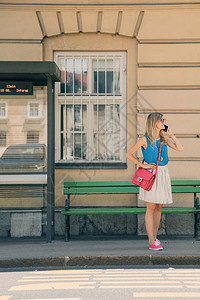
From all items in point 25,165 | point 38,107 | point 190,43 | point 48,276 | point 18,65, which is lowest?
point 48,276

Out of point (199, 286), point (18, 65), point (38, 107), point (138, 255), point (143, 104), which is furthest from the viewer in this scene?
point (143, 104)

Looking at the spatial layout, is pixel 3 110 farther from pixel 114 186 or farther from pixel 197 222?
pixel 197 222

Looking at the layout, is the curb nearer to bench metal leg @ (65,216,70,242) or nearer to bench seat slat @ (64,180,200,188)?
bench metal leg @ (65,216,70,242)

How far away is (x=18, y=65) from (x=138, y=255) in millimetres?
3307

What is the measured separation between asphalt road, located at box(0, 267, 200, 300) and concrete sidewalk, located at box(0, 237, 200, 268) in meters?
0.23

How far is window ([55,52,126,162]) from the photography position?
9305mm

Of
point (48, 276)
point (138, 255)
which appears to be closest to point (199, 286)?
point (138, 255)

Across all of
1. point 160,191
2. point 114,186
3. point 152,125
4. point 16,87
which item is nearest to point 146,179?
point 160,191

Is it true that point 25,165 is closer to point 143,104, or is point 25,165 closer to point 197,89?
point 143,104

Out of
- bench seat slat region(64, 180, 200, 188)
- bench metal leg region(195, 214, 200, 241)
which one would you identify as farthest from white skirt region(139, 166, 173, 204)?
bench seat slat region(64, 180, 200, 188)

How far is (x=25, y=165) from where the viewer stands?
27.5ft

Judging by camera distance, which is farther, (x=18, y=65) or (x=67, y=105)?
(x=67, y=105)

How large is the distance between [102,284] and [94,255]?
1.14 meters

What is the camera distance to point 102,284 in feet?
18.1
